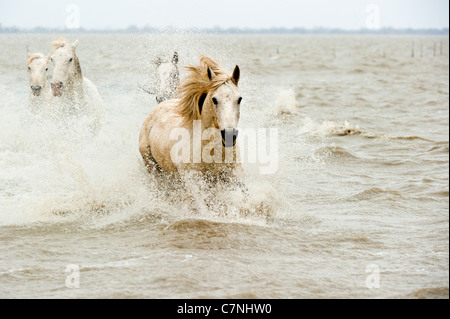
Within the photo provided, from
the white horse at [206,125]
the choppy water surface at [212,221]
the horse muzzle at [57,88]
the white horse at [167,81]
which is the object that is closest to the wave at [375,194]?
the choppy water surface at [212,221]

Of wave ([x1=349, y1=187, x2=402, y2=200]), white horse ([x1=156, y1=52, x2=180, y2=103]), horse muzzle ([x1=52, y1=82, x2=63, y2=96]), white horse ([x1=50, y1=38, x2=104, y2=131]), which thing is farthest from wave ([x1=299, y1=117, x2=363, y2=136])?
horse muzzle ([x1=52, y1=82, x2=63, y2=96])

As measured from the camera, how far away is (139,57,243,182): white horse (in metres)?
5.80

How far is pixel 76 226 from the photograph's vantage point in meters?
6.66

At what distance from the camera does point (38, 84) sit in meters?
10.5

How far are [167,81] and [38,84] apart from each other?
3141 mm

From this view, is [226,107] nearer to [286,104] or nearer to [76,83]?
[76,83]

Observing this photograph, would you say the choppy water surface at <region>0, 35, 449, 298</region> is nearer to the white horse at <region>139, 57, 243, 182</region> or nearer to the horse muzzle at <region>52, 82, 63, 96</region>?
the white horse at <region>139, 57, 243, 182</region>

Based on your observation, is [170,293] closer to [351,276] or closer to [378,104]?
[351,276]

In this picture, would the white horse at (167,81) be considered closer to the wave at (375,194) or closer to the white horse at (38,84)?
the white horse at (38,84)

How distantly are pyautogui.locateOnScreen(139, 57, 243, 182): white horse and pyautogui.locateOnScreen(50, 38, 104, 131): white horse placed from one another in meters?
3.25

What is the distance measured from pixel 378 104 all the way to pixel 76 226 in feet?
52.8

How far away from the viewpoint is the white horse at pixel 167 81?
8609mm

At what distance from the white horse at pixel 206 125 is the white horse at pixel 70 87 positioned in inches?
128
